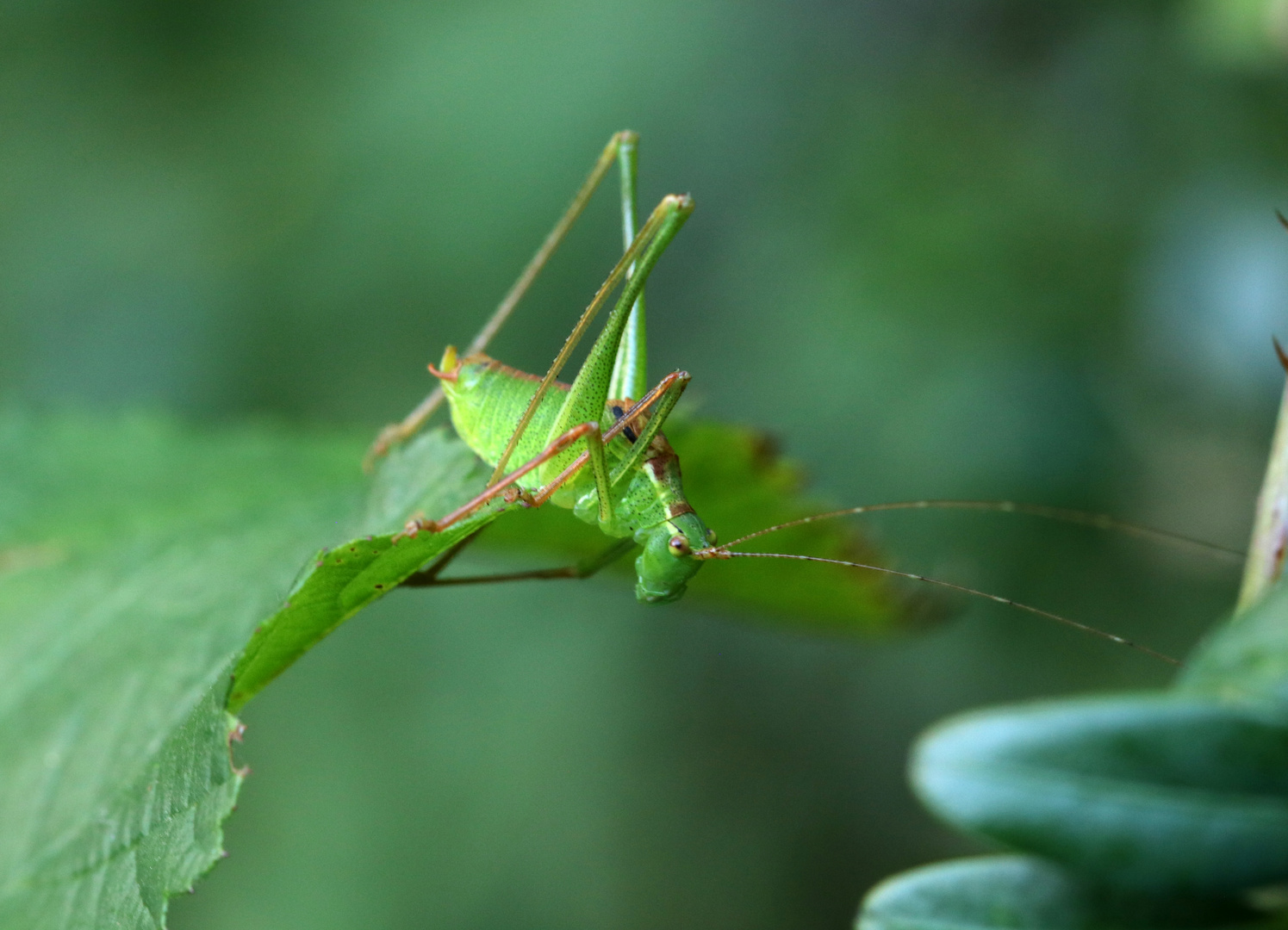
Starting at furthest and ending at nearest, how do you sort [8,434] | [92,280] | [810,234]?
[92,280], [810,234], [8,434]

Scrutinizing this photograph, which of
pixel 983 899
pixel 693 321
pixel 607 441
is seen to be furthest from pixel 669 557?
pixel 693 321

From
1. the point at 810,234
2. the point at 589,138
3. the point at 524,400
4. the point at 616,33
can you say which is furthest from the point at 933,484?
the point at 616,33

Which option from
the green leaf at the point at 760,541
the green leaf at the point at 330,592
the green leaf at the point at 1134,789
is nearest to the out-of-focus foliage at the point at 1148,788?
the green leaf at the point at 1134,789

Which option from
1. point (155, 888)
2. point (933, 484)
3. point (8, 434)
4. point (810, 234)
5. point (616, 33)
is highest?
point (616, 33)

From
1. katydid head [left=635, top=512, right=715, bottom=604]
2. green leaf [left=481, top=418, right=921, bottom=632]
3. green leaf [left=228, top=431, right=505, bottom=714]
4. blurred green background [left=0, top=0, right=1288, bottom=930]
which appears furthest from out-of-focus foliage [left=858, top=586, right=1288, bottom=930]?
blurred green background [left=0, top=0, right=1288, bottom=930]

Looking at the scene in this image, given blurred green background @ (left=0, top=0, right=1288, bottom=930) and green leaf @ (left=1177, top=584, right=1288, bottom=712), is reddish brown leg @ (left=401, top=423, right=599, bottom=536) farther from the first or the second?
green leaf @ (left=1177, top=584, right=1288, bottom=712)

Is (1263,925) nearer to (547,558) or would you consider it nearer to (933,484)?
(547,558)
